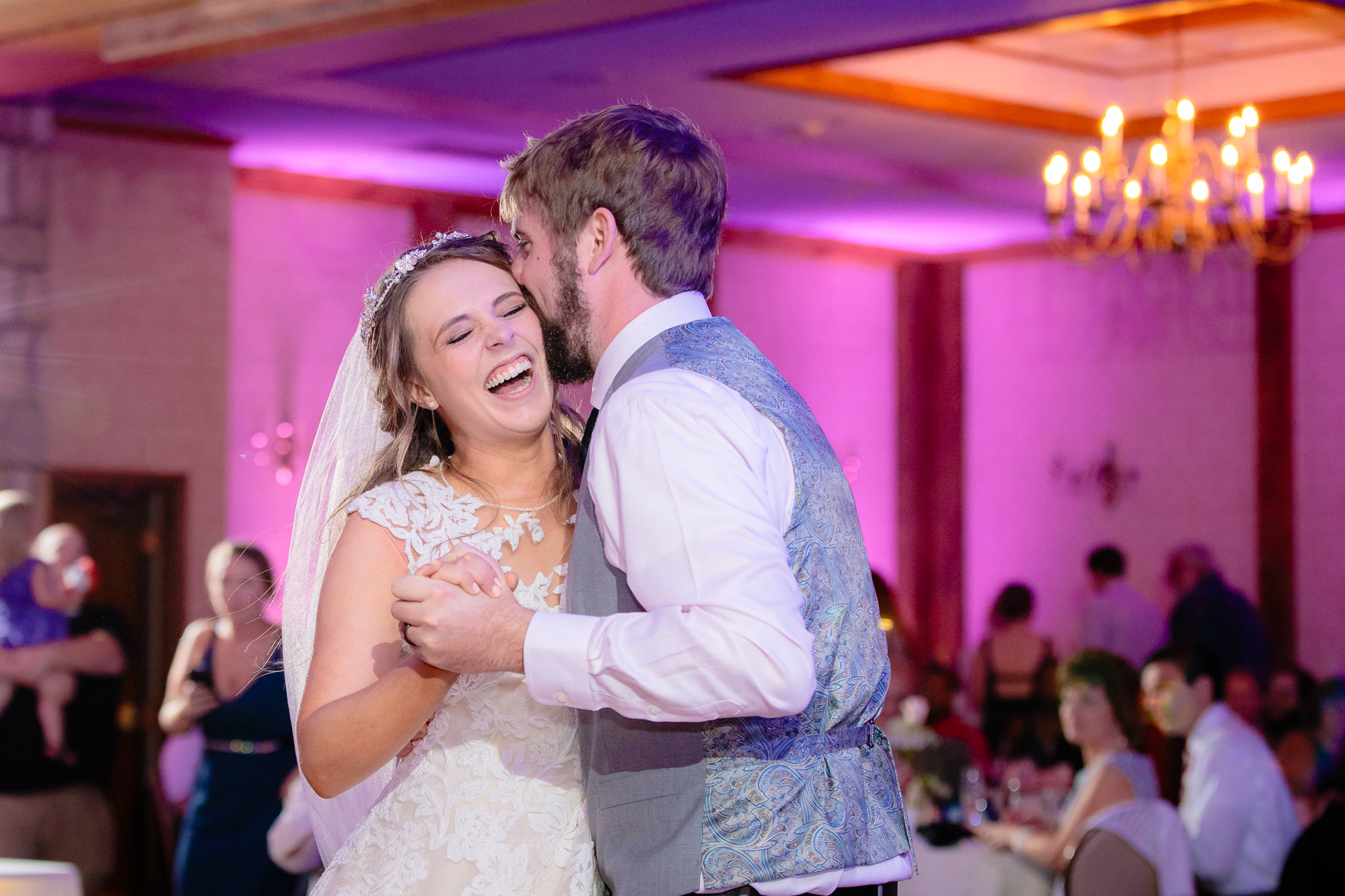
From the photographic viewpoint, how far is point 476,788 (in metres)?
1.95

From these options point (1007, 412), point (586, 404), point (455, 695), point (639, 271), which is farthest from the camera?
point (1007, 412)

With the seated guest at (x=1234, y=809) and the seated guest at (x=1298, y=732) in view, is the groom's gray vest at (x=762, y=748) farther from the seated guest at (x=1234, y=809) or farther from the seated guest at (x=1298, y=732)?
the seated guest at (x=1298, y=732)

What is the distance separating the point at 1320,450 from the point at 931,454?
107 inches

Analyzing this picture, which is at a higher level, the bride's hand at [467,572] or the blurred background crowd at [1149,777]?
the bride's hand at [467,572]

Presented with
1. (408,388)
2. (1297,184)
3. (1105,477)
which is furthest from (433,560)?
(1105,477)

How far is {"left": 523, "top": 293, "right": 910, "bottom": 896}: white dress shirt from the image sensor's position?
1.44 metres

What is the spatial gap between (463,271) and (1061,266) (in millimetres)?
8195

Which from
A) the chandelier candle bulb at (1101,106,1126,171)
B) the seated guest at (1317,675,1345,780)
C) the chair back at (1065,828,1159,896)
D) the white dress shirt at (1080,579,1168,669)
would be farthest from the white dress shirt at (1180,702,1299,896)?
the white dress shirt at (1080,579,1168,669)

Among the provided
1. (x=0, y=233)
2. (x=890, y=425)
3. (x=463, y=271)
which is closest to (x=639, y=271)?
(x=463, y=271)

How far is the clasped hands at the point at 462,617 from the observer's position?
5.03 feet

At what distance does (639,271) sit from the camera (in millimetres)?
1749

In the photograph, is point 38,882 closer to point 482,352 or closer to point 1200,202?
point 482,352

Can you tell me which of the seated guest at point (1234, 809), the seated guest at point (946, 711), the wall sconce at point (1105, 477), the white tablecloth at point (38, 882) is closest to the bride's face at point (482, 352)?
the white tablecloth at point (38, 882)

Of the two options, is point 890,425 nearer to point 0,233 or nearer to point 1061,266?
point 1061,266
